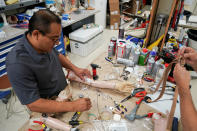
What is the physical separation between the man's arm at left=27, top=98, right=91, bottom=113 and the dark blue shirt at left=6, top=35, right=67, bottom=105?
0.04 m

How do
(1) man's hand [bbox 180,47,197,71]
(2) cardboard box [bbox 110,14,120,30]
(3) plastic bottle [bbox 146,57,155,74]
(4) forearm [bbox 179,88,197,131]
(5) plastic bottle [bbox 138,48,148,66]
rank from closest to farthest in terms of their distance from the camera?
(4) forearm [bbox 179,88,197,131], (1) man's hand [bbox 180,47,197,71], (3) plastic bottle [bbox 146,57,155,74], (5) plastic bottle [bbox 138,48,148,66], (2) cardboard box [bbox 110,14,120,30]

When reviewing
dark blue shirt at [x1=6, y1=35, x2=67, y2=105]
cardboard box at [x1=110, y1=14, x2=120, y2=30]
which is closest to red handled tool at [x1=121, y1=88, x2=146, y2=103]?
dark blue shirt at [x1=6, y1=35, x2=67, y2=105]

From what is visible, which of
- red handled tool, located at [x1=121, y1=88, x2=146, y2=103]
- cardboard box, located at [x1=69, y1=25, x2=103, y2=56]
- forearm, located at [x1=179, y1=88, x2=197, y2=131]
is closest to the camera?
forearm, located at [x1=179, y1=88, x2=197, y2=131]

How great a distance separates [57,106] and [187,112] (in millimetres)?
756

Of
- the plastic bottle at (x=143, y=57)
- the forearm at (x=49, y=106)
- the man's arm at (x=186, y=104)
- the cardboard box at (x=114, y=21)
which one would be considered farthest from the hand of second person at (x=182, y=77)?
the cardboard box at (x=114, y=21)

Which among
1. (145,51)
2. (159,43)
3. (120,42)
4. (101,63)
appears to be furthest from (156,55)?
(101,63)

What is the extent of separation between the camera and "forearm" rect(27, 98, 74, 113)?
2.76 feet

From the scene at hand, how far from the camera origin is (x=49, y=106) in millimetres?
843

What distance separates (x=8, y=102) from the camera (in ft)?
6.47

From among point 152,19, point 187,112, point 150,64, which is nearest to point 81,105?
point 187,112

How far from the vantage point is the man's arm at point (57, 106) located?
0.84 m

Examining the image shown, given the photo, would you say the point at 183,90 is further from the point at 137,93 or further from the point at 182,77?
the point at 137,93

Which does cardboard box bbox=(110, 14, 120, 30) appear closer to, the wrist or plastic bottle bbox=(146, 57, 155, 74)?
plastic bottle bbox=(146, 57, 155, 74)

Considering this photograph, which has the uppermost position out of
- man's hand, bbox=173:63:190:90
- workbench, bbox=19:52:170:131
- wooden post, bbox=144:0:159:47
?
wooden post, bbox=144:0:159:47
